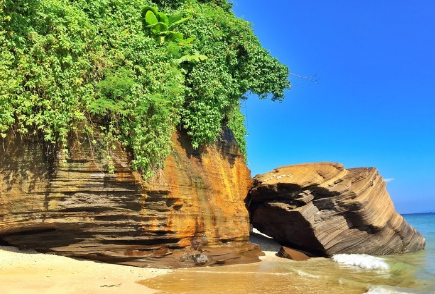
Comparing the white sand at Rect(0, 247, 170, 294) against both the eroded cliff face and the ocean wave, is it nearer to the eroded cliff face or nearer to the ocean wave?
the eroded cliff face

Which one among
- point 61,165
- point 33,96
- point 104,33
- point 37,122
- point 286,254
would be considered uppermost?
point 104,33

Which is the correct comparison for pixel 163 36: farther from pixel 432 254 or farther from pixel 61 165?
pixel 432 254

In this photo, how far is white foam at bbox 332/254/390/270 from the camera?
41.2 feet

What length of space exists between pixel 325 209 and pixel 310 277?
4582 millimetres

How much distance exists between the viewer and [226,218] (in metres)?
12.0

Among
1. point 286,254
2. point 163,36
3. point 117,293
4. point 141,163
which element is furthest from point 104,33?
point 286,254

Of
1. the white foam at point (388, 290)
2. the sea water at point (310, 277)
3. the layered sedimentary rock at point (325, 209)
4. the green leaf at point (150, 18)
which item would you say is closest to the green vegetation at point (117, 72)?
the green leaf at point (150, 18)

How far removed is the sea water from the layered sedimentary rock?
100 centimetres

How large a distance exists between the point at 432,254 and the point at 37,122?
16.5 m

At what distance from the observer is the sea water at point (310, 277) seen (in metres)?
8.09

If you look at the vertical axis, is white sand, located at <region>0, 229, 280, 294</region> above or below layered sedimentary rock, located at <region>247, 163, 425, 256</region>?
below

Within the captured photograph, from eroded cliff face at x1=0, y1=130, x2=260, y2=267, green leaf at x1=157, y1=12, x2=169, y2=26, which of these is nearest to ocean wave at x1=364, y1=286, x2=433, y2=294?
eroded cliff face at x1=0, y1=130, x2=260, y2=267

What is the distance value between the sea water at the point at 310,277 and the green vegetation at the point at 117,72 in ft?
10.0

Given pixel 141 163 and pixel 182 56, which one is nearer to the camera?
pixel 141 163
